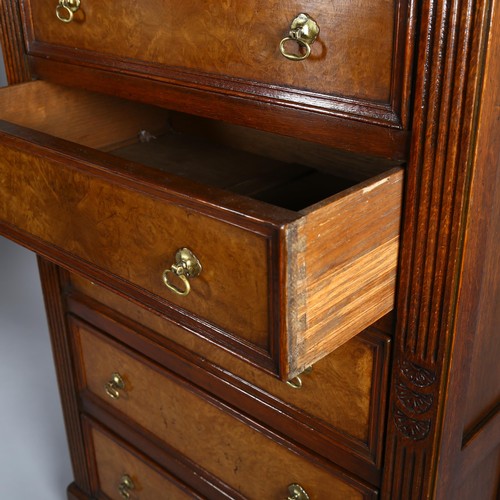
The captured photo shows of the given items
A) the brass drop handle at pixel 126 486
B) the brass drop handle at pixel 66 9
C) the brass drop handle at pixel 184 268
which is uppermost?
the brass drop handle at pixel 66 9

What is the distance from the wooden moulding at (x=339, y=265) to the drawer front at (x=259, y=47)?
0.09 m

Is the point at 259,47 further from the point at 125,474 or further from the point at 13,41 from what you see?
the point at 125,474

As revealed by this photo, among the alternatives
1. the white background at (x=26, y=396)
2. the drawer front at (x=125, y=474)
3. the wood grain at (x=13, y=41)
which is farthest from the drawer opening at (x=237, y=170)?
the white background at (x=26, y=396)

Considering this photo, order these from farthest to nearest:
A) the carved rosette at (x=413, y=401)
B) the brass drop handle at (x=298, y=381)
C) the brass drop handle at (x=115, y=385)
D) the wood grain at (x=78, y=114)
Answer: the brass drop handle at (x=115, y=385) < the wood grain at (x=78, y=114) < the brass drop handle at (x=298, y=381) < the carved rosette at (x=413, y=401)

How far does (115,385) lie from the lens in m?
1.28

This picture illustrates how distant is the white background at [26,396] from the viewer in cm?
163

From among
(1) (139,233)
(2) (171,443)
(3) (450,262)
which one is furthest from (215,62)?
(2) (171,443)

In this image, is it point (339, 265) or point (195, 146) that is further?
point (195, 146)

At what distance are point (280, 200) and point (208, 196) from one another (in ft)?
0.99

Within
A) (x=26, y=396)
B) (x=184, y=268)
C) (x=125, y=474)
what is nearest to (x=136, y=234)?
(x=184, y=268)

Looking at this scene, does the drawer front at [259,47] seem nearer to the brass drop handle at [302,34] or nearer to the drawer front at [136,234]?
the brass drop handle at [302,34]

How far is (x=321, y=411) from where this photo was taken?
0.96 meters

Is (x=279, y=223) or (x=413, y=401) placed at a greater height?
(x=279, y=223)

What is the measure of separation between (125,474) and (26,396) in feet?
1.96
